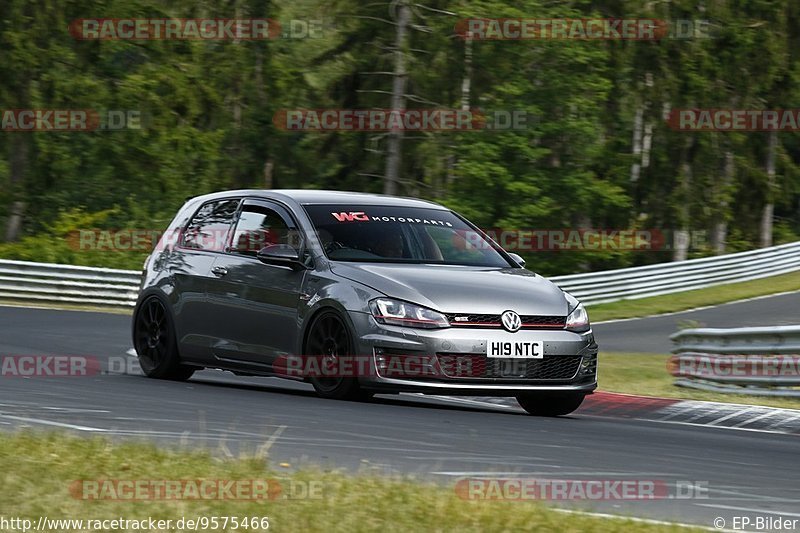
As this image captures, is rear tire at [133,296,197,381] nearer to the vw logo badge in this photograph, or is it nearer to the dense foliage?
the vw logo badge

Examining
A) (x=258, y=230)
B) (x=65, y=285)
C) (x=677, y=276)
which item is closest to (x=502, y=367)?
(x=258, y=230)

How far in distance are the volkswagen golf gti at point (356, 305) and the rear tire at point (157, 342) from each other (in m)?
0.01

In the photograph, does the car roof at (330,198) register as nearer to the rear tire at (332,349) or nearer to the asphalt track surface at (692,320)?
the rear tire at (332,349)

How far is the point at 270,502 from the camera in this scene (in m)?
5.82

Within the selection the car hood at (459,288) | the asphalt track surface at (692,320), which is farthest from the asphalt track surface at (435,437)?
the asphalt track surface at (692,320)

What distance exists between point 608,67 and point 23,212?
1797 cm

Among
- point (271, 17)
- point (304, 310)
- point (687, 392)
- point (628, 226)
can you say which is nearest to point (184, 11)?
point (271, 17)

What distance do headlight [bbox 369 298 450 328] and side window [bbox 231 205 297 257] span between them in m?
1.59

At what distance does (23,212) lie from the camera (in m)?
42.5

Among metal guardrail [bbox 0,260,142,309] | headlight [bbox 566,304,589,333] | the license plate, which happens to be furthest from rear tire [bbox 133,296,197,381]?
metal guardrail [bbox 0,260,142,309]

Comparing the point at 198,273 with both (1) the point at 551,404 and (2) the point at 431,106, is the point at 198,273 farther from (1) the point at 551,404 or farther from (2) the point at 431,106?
(2) the point at 431,106

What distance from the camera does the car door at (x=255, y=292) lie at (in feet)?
37.5

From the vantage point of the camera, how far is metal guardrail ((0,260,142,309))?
27.7m

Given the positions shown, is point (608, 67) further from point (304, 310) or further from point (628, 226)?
point (304, 310)
